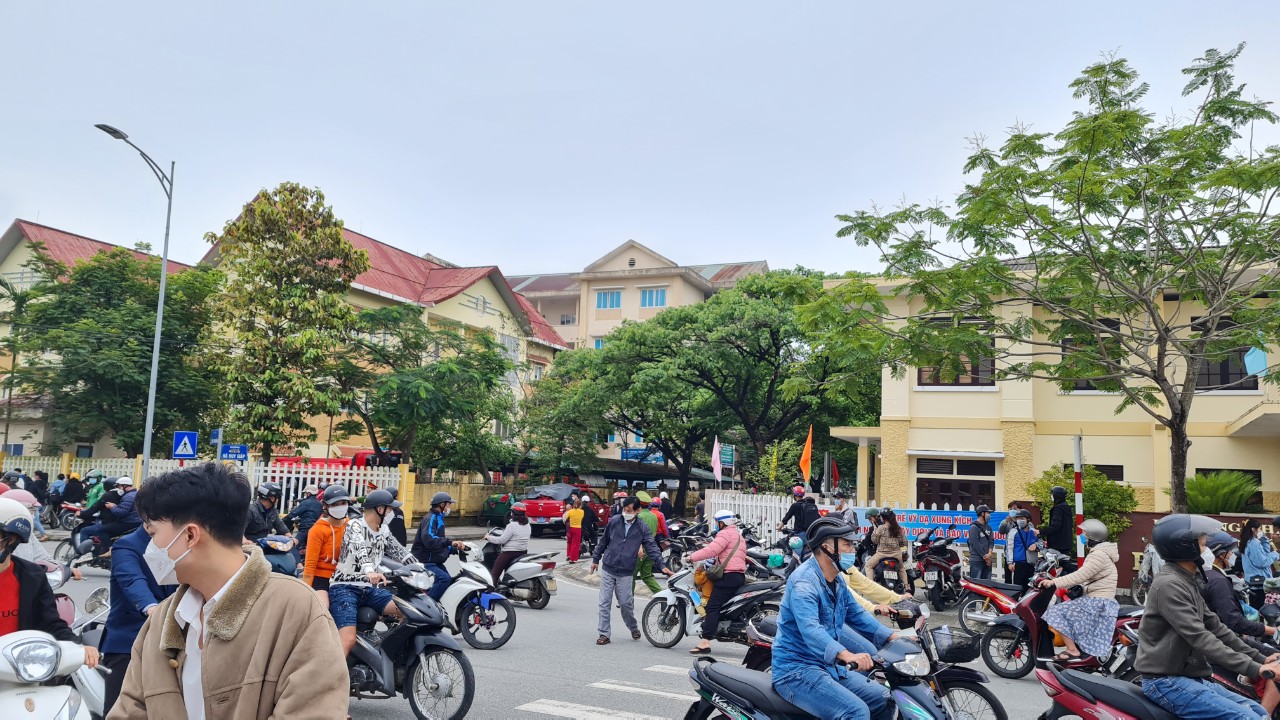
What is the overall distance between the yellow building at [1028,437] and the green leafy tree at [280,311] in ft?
48.0

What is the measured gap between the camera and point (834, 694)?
5.04m

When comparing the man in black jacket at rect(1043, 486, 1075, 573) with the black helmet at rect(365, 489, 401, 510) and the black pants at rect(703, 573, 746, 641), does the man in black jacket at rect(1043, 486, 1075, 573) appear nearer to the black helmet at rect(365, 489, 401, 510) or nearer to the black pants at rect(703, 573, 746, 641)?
the black pants at rect(703, 573, 746, 641)

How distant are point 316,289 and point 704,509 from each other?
11968mm

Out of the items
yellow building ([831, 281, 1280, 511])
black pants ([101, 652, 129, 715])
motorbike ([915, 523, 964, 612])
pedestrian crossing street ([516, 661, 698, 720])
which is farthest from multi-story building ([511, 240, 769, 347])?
black pants ([101, 652, 129, 715])

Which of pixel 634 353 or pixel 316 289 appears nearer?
pixel 316 289

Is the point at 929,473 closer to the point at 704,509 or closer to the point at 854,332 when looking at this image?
the point at 704,509

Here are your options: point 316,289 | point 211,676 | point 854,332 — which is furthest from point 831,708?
point 316,289

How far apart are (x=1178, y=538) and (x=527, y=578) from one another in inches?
371

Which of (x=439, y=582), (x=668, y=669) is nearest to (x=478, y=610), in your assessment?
(x=439, y=582)

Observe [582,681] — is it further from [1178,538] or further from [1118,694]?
[1178,538]

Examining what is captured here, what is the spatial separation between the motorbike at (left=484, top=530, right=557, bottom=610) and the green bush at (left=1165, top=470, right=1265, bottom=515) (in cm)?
1449

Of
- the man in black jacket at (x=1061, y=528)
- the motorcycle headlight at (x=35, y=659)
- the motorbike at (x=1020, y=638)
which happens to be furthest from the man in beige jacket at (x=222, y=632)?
the man in black jacket at (x=1061, y=528)

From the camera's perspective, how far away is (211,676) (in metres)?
2.41

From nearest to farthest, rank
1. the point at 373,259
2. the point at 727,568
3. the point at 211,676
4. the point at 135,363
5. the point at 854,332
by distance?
the point at 211,676 < the point at 727,568 < the point at 854,332 < the point at 135,363 < the point at 373,259
